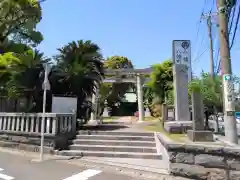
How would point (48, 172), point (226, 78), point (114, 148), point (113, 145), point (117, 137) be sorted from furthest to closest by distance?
point (117, 137) < point (113, 145) < point (114, 148) < point (226, 78) < point (48, 172)

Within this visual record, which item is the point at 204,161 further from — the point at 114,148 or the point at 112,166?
the point at 114,148

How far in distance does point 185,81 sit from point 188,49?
2.12 m

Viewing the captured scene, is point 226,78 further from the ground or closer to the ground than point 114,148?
further from the ground

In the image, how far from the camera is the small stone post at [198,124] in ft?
23.7

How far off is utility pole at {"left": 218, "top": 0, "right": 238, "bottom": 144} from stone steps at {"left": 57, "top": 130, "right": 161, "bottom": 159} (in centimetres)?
248

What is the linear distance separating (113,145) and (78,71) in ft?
13.3

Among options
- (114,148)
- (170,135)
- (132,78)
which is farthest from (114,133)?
(132,78)

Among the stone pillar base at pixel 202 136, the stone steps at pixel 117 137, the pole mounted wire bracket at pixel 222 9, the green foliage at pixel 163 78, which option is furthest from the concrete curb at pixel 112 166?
the green foliage at pixel 163 78

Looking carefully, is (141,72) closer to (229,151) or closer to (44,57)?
(44,57)

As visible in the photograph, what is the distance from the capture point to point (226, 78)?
7.08 m

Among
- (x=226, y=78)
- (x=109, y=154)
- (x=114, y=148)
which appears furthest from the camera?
(x=114, y=148)

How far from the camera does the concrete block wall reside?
554 centimetres

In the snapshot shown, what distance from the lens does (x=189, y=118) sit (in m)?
12.0

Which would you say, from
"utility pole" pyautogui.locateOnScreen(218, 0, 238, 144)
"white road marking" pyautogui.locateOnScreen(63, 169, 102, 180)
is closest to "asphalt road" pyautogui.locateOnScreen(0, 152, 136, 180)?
"white road marking" pyautogui.locateOnScreen(63, 169, 102, 180)
